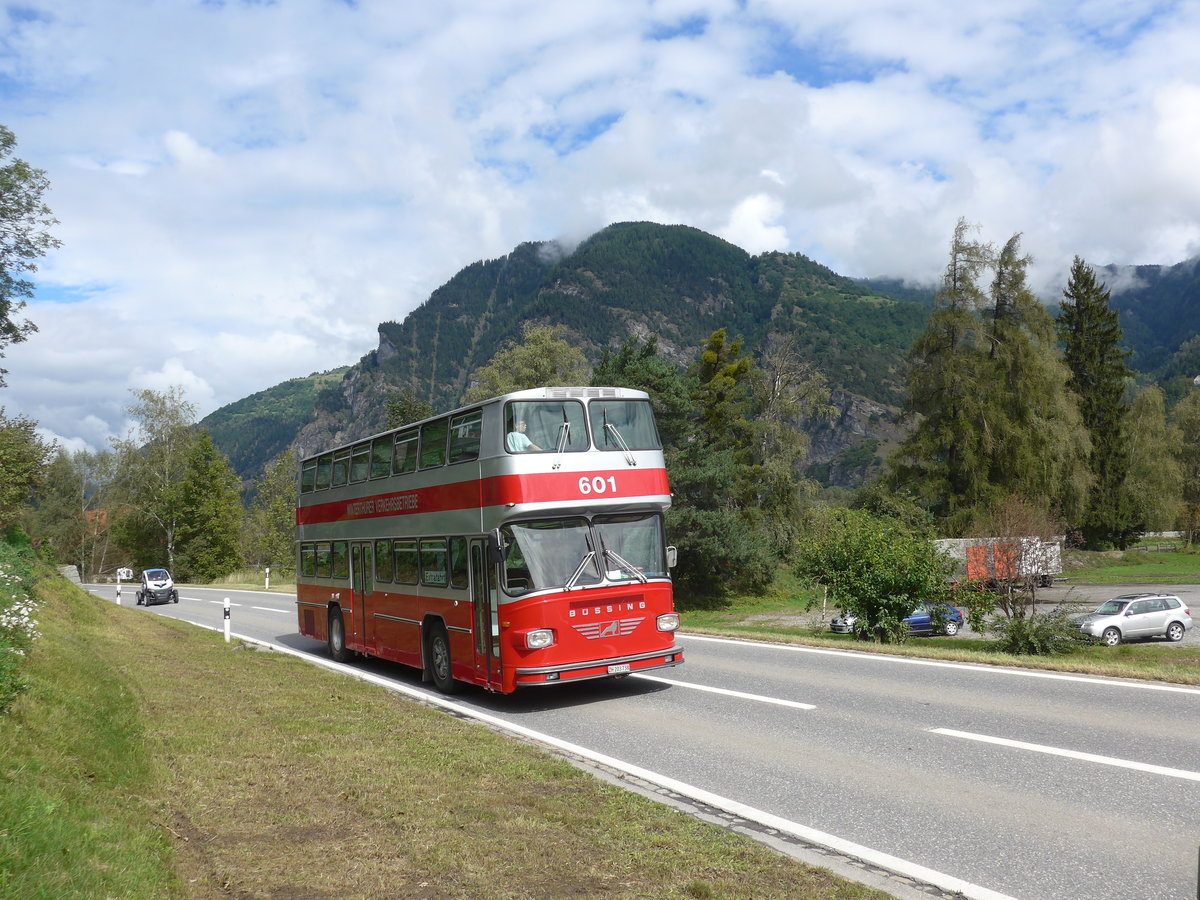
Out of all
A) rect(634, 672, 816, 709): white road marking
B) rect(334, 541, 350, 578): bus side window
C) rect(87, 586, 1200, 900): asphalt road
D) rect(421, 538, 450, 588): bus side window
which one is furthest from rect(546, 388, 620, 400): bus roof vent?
rect(334, 541, 350, 578): bus side window

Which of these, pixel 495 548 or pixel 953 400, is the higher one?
pixel 953 400

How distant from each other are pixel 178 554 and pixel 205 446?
31.3ft

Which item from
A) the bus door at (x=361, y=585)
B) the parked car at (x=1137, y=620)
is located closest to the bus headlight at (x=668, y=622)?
the bus door at (x=361, y=585)

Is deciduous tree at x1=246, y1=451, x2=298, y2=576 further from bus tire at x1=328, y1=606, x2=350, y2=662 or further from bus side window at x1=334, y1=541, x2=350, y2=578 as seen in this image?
bus side window at x1=334, y1=541, x2=350, y2=578

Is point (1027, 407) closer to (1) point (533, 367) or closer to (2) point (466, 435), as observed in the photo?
(1) point (533, 367)

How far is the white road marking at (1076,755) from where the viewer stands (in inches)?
294

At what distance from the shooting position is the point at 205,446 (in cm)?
7625

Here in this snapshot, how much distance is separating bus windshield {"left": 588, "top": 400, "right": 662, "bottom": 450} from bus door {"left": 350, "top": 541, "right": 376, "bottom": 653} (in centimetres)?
612

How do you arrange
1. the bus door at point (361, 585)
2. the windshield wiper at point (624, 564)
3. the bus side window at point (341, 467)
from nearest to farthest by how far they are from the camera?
the windshield wiper at point (624, 564) < the bus door at point (361, 585) < the bus side window at point (341, 467)

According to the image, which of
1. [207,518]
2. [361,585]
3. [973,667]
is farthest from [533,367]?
[973,667]

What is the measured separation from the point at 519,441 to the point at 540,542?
1322 mm

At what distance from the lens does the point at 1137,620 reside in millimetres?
29438

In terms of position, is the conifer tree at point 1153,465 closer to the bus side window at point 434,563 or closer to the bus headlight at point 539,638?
the bus side window at point 434,563

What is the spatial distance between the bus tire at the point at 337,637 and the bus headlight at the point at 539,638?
25.8 ft
